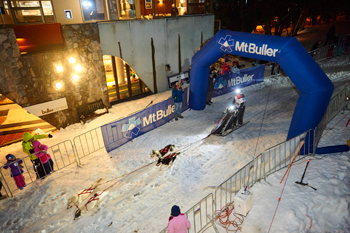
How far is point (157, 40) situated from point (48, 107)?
7.27 metres

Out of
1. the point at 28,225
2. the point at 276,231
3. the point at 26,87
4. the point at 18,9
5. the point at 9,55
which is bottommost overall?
the point at 28,225

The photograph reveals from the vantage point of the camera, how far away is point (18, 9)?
1025 cm

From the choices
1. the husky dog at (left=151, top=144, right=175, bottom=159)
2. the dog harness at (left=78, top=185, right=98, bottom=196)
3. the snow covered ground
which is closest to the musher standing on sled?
the snow covered ground

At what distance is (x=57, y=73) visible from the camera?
1040 centimetres

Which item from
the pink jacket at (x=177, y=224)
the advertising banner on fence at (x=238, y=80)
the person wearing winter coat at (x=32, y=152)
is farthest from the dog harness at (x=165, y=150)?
the advertising banner on fence at (x=238, y=80)

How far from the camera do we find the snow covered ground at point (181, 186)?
209 inches

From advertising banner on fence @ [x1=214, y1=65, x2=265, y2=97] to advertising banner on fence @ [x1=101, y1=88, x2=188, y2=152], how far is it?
A: 4122 mm

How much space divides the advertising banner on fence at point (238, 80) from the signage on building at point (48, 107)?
822 centimetres

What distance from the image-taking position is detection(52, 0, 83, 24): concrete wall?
37.8 ft

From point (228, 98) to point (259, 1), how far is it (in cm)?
1569

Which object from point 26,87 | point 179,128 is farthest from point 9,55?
point 179,128

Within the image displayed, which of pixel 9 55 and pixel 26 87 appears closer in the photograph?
pixel 9 55

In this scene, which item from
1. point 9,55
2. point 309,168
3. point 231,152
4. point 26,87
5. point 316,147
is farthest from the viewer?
point 26,87

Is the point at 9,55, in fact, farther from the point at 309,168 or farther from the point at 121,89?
the point at 309,168
